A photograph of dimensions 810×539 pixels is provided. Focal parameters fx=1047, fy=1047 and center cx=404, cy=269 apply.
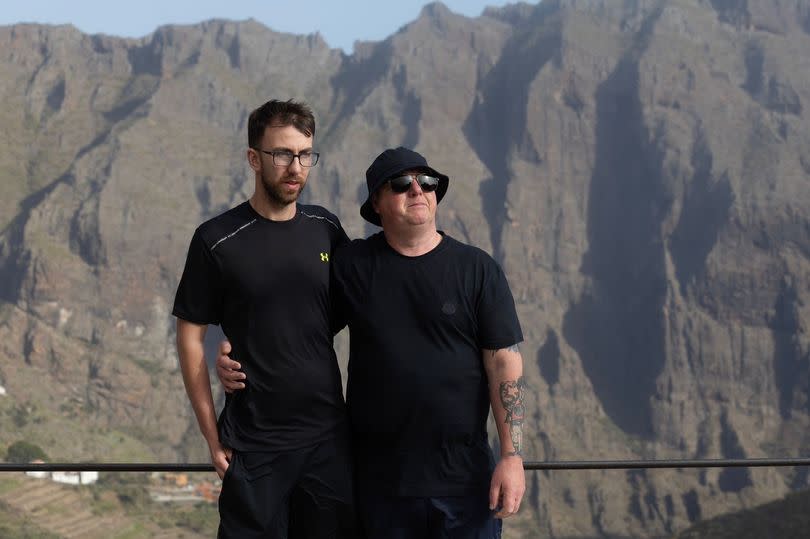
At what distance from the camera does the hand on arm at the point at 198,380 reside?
6305 millimetres

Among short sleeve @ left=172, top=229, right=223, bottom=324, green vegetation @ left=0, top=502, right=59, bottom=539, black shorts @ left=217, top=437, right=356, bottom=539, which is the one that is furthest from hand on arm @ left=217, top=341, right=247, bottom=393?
green vegetation @ left=0, top=502, right=59, bottom=539

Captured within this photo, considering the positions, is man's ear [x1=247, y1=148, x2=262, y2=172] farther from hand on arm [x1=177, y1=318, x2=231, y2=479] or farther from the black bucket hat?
hand on arm [x1=177, y1=318, x2=231, y2=479]

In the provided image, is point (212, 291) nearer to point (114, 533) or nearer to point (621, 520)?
point (114, 533)

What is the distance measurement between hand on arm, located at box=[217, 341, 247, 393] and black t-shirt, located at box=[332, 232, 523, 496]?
68 centimetres

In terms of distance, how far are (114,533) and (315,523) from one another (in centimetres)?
10137

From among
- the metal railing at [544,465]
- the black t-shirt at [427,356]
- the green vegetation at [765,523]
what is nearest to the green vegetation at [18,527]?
the green vegetation at [765,523]

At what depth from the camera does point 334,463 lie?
631 cm

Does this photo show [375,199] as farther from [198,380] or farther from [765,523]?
[765,523]

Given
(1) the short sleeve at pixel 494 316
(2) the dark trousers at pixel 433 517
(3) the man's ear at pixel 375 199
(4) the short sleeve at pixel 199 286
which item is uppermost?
(3) the man's ear at pixel 375 199

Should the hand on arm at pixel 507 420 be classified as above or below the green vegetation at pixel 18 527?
above

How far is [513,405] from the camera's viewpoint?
6.18 metres

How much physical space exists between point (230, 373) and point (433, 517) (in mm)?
1481

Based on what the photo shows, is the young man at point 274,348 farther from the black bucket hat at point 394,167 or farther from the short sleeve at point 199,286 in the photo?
the black bucket hat at point 394,167

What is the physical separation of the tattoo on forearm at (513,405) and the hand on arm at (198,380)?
169 centimetres
